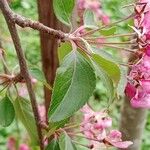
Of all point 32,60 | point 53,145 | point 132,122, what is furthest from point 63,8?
point 32,60

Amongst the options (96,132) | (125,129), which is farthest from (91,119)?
(125,129)

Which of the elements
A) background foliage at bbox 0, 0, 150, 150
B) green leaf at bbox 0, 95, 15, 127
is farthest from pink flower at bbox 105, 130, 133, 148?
background foliage at bbox 0, 0, 150, 150

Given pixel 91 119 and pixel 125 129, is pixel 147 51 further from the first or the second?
pixel 125 129

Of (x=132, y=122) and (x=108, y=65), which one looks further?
(x=132, y=122)

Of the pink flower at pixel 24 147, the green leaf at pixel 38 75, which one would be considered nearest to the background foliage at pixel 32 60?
the pink flower at pixel 24 147

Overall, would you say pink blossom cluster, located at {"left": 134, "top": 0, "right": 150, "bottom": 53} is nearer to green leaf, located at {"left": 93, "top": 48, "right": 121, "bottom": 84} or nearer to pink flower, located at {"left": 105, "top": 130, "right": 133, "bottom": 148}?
green leaf, located at {"left": 93, "top": 48, "right": 121, "bottom": 84}

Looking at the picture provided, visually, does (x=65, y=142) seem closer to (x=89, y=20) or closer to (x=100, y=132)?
(x=100, y=132)

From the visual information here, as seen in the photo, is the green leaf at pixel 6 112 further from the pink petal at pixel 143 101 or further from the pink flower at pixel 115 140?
the pink petal at pixel 143 101
